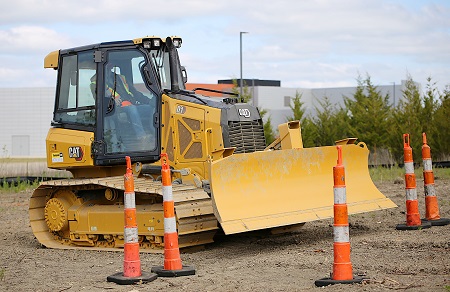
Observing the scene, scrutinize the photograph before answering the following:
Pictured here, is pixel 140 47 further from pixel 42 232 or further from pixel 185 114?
pixel 42 232

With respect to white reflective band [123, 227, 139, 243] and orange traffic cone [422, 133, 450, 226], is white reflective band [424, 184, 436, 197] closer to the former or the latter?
orange traffic cone [422, 133, 450, 226]

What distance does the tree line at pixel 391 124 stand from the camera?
27672 mm

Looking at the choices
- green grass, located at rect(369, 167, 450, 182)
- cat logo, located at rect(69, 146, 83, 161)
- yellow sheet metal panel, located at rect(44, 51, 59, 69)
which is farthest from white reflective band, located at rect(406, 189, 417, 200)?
green grass, located at rect(369, 167, 450, 182)

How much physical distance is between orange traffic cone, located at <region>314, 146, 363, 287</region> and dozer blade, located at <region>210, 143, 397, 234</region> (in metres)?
2.28

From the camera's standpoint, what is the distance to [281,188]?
36.3 ft

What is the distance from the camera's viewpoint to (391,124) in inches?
1145

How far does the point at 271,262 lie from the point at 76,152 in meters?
4.36

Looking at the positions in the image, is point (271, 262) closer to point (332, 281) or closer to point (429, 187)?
point (332, 281)

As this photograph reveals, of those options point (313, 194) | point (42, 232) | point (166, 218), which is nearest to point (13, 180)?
point (42, 232)

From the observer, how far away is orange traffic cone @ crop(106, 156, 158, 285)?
845cm

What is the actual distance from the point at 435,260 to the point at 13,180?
628 inches

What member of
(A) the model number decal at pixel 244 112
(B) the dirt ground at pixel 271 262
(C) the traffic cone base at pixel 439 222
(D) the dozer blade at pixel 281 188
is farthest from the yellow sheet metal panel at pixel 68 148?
(C) the traffic cone base at pixel 439 222

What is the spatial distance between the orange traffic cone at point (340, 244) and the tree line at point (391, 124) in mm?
20371

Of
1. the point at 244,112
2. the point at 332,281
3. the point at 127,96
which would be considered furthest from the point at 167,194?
the point at 127,96
